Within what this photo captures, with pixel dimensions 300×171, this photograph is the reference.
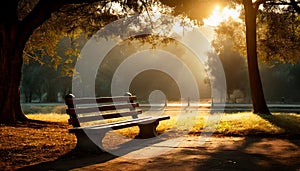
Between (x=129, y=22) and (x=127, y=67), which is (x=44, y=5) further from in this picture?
(x=127, y=67)

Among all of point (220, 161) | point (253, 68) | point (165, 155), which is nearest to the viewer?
point (220, 161)

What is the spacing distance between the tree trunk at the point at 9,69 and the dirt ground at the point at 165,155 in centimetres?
322

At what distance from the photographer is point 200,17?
13.4 metres

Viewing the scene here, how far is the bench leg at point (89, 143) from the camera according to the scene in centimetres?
666

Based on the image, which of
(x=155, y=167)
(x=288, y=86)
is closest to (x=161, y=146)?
→ (x=155, y=167)

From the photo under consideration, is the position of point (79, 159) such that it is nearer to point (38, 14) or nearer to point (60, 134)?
point (60, 134)

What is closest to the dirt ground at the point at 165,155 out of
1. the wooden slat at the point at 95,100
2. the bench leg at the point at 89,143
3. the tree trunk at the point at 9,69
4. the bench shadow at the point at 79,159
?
the bench shadow at the point at 79,159

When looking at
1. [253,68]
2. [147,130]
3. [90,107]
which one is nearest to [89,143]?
[90,107]

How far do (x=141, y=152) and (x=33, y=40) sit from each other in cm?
1319

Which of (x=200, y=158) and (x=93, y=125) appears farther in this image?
(x=93, y=125)

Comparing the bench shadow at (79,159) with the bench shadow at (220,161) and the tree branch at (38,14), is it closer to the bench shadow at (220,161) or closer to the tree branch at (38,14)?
the bench shadow at (220,161)

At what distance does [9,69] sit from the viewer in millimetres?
11609

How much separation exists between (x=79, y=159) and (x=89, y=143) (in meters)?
0.64

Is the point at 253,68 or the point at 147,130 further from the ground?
the point at 253,68
